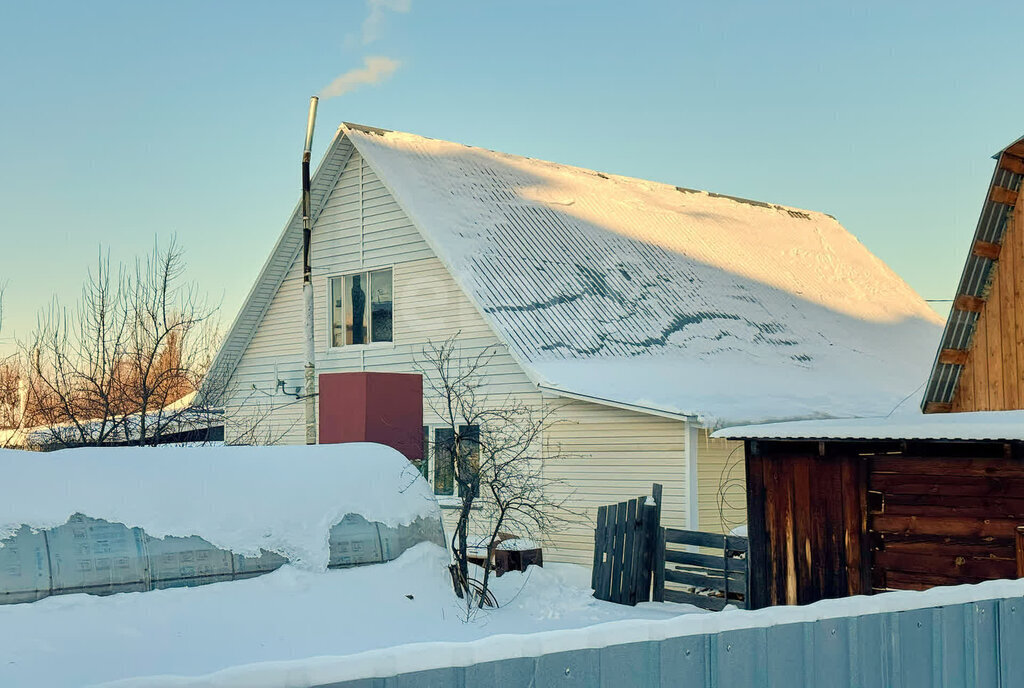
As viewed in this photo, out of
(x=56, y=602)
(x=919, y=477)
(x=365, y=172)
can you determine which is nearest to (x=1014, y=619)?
(x=919, y=477)

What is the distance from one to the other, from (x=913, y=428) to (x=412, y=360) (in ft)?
40.6

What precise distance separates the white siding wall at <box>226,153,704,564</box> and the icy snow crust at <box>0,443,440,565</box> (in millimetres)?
5738

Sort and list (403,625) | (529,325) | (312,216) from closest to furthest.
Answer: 1. (403,625)
2. (529,325)
3. (312,216)

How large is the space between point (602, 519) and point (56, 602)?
Result: 8914 millimetres

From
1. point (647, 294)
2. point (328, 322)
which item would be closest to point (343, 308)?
point (328, 322)

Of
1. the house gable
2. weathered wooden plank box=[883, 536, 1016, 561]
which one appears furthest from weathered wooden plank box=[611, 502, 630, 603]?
weathered wooden plank box=[883, 536, 1016, 561]

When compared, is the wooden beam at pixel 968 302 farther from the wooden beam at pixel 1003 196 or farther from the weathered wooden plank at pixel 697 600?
the weathered wooden plank at pixel 697 600

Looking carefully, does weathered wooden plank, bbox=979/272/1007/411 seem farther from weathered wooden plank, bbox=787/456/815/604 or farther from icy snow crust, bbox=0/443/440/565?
icy snow crust, bbox=0/443/440/565

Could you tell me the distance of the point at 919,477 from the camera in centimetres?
1132

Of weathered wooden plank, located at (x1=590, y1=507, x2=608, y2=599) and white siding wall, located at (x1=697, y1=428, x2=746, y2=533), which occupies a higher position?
white siding wall, located at (x1=697, y1=428, x2=746, y2=533)

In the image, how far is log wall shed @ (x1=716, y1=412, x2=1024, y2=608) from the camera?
416 inches

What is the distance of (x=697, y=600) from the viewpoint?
49.4ft

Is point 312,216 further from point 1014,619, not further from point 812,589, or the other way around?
point 1014,619

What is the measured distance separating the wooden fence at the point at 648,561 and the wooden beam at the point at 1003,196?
579 cm
